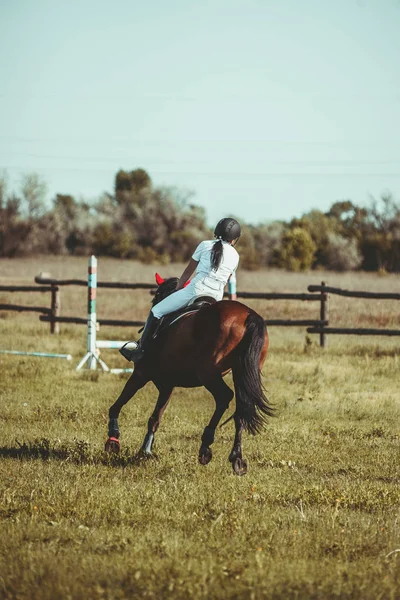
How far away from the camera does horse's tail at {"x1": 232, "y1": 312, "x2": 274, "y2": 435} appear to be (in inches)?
276

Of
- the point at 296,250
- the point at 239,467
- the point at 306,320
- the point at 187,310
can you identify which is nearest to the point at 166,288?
the point at 187,310

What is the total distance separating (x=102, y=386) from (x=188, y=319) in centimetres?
504

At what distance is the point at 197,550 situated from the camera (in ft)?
14.7

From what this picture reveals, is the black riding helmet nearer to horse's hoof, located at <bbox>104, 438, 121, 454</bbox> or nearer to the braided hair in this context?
the braided hair

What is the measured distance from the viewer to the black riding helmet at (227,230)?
761 cm

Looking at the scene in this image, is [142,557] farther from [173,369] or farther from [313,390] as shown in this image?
[313,390]

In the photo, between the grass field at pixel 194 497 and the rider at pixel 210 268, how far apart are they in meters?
1.46

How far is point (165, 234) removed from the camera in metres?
79.6

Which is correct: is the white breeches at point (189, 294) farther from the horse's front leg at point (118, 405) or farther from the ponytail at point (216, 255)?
the horse's front leg at point (118, 405)

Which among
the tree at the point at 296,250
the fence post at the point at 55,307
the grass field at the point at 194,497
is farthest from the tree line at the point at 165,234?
the grass field at the point at 194,497

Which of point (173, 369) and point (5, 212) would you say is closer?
point (173, 369)

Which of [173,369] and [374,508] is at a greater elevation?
[173,369]

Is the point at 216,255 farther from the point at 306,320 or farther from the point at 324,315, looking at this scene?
the point at 324,315

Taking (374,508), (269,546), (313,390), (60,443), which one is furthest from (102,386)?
(269,546)
